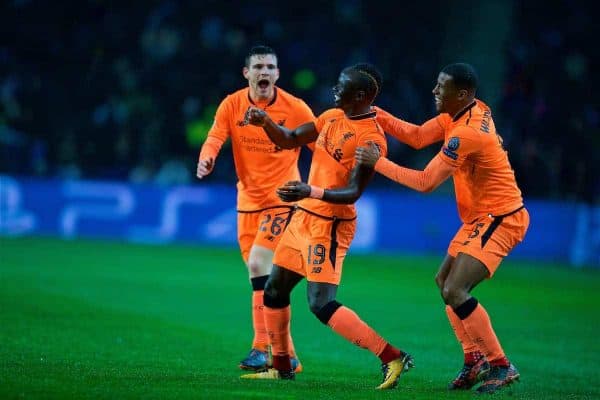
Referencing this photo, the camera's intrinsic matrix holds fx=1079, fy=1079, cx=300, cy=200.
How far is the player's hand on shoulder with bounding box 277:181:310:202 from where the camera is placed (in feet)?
24.6

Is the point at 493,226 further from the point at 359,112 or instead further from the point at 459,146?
the point at 359,112

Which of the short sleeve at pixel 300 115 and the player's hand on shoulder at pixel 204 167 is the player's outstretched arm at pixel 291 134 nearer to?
the player's hand on shoulder at pixel 204 167

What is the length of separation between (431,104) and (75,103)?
24.7 ft

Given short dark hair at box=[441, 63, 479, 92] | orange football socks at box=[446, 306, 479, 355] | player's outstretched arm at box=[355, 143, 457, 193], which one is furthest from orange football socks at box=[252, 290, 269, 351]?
short dark hair at box=[441, 63, 479, 92]

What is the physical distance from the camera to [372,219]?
21.9 m

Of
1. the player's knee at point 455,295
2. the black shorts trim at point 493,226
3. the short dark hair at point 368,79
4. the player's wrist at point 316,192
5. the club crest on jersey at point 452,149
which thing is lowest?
the player's knee at point 455,295

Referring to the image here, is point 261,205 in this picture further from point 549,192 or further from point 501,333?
point 549,192

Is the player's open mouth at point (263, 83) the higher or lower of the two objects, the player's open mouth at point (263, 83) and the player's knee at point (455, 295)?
the higher

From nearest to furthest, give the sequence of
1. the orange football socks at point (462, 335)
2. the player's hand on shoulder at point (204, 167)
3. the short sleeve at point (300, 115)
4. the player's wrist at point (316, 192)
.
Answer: the player's wrist at point (316, 192), the orange football socks at point (462, 335), the player's hand on shoulder at point (204, 167), the short sleeve at point (300, 115)

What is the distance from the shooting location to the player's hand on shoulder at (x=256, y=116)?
8602mm

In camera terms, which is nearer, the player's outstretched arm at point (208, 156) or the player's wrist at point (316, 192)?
the player's wrist at point (316, 192)

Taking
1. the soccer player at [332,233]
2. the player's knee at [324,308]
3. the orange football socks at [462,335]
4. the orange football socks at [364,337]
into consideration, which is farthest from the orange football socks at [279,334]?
the orange football socks at [462,335]

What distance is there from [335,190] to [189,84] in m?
15.3

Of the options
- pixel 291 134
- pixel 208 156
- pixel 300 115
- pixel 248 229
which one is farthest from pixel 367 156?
pixel 248 229
